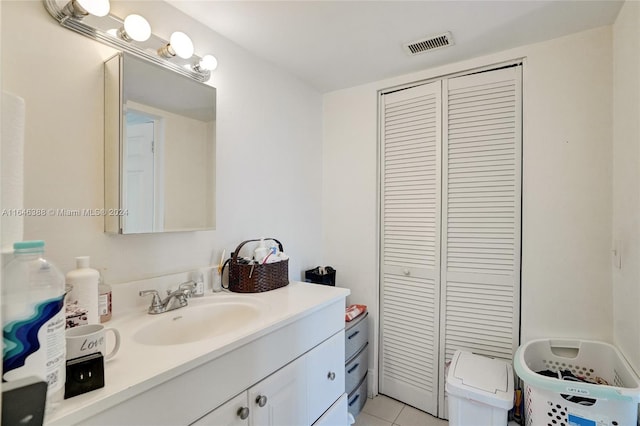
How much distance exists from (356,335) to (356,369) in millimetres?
208

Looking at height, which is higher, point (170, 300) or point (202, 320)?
point (170, 300)

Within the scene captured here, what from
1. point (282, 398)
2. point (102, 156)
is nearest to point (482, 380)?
point (282, 398)

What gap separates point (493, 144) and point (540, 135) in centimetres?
23

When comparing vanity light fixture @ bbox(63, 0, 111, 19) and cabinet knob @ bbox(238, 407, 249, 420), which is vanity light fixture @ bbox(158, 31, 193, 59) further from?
cabinet knob @ bbox(238, 407, 249, 420)

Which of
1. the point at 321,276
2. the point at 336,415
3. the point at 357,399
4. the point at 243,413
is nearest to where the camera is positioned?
the point at 243,413

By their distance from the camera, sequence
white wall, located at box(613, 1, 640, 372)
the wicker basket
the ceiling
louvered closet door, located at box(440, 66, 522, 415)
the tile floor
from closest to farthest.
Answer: white wall, located at box(613, 1, 640, 372)
the ceiling
the wicker basket
louvered closet door, located at box(440, 66, 522, 415)
the tile floor

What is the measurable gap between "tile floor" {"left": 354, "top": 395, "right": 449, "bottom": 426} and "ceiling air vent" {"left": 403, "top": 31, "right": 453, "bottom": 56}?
2222 millimetres

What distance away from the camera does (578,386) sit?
125 centimetres

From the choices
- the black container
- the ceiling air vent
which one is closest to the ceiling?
the ceiling air vent

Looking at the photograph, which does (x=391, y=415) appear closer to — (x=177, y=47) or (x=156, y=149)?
(x=156, y=149)

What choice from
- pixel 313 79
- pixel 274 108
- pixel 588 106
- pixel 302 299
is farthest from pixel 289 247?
pixel 588 106

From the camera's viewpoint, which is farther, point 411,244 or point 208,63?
point 411,244

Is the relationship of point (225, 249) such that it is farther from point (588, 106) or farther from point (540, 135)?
point (588, 106)

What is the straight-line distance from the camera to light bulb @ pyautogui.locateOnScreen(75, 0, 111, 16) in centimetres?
105
